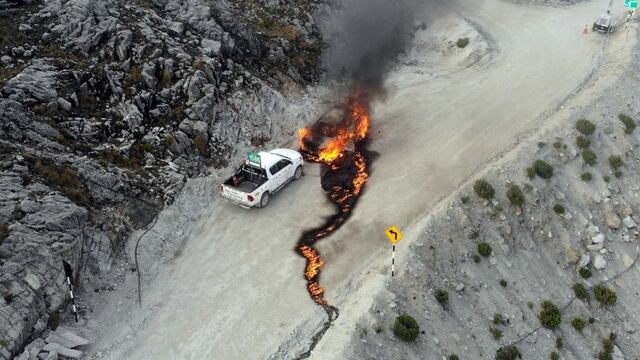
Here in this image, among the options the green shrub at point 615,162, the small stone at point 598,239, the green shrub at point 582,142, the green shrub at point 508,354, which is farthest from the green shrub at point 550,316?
the green shrub at point 615,162

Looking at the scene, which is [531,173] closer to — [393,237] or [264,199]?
[393,237]

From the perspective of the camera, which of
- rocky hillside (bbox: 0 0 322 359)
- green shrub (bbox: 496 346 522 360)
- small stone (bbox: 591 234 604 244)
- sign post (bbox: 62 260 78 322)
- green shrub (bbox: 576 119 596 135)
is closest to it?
sign post (bbox: 62 260 78 322)

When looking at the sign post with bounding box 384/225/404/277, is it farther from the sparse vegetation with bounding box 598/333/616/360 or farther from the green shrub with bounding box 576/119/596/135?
the green shrub with bounding box 576/119/596/135

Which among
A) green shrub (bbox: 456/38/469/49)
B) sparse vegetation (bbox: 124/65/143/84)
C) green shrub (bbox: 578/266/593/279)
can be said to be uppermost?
sparse vegetation (bbox: 124/65/143/84)

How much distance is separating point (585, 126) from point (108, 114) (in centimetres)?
2587

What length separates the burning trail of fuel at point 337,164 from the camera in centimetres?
2347

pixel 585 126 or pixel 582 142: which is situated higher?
pixel 585 126

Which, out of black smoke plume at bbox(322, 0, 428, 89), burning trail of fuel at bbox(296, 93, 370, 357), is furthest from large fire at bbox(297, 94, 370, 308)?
black smoke plume at bbox(322, 0, 428, 89)

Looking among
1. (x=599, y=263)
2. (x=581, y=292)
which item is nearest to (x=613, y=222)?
(x=599, y=263)

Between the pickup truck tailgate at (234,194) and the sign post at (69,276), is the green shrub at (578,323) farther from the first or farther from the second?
the sign post at (69,276)

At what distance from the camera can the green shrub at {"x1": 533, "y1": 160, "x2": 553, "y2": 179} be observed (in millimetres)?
27377

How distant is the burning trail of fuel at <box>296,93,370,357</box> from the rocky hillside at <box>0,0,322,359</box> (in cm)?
287

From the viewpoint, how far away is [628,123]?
3075 cm

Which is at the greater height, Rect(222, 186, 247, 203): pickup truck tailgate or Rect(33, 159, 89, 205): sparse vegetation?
Rect(33, 159, 89, 205): sparse vegetation
